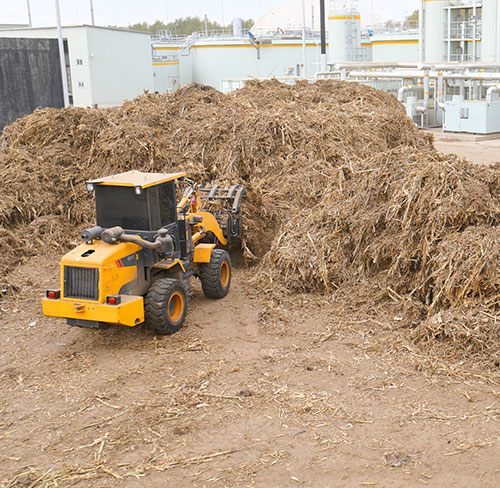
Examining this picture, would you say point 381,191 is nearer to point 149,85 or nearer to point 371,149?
point 371,149

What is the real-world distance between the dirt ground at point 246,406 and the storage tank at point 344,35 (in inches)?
1707

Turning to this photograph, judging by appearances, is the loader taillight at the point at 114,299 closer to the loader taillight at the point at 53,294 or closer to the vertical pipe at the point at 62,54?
the loader taillight at the point at 53,294

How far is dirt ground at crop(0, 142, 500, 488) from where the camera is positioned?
18.7 ft

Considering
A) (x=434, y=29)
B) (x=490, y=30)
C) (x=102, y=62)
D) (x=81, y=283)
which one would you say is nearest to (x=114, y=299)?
(x=81, y=283)

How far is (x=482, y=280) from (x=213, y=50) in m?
49.5

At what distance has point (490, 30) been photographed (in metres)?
36.9

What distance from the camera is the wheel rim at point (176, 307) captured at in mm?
8758

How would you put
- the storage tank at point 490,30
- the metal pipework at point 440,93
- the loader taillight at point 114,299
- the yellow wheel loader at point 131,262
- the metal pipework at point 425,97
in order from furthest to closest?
the storage tank at point 490,30 → the metal pipework at point 425,97 → the metal pipework at point 440,93 → the yellow wheel loader at point 131,262 → the loader taillight at point 114,299

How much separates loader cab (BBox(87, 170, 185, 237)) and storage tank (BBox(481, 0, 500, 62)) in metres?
33.5

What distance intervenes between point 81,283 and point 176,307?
58.0 inches

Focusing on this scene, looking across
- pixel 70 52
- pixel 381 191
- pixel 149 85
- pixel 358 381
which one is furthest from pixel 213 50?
pixel 358 381

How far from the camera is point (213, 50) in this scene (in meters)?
54.2

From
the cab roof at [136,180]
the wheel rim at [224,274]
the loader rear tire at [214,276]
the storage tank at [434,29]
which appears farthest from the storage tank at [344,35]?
the cab roof at [136,180]

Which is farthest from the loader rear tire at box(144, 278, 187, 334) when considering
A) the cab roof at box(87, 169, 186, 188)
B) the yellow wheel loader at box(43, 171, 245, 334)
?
the cab roof at box(87, 169, 186, 188)
